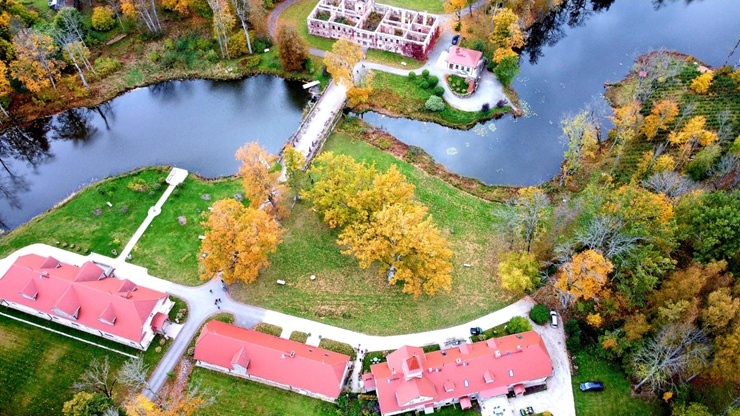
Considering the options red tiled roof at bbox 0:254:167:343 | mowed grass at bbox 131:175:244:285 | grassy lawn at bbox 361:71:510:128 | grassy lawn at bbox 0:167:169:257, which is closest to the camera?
red tiled roof at bbox 0:254:167:343

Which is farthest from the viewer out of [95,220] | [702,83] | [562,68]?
[562,68]

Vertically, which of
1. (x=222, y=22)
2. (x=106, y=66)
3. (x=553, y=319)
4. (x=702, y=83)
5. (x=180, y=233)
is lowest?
(x=553, y=319)

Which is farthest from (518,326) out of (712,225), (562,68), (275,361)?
(562,68)

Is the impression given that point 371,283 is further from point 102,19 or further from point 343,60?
point 102,19

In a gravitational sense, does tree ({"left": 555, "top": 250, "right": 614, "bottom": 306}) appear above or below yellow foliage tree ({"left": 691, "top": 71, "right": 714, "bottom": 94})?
below

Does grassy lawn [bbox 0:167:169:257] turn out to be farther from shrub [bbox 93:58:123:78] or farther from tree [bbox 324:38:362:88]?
tree [bbox 324:38:362:88]

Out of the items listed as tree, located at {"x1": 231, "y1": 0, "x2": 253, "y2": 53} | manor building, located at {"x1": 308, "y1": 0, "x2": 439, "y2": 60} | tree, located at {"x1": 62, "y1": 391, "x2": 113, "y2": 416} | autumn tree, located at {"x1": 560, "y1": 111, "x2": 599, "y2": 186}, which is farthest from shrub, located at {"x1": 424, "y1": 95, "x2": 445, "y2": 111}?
tree, located at {"x1": 62, "y1": 391, "x2": 113, "y2": 416}

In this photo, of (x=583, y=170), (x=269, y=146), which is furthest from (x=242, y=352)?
(x=583, y=170)
